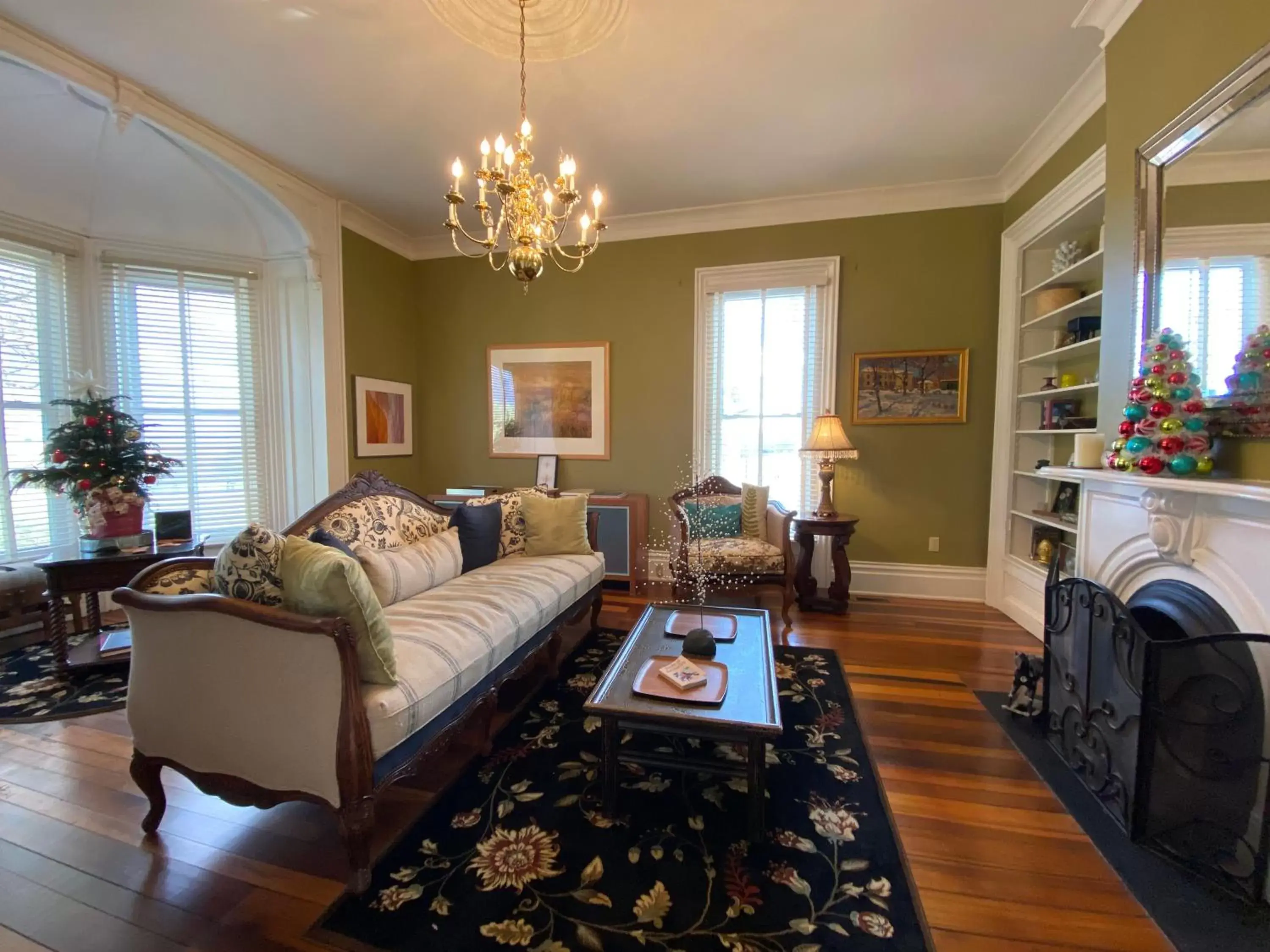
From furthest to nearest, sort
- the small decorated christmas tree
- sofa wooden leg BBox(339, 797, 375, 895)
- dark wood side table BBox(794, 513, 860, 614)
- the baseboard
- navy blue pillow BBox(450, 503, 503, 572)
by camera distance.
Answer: the baseboard, dark wood side table BBox(794, 513, 860, 614), navy blue pillow BBox(450, 503, 503, 572), the small decorated christmas tree, sofa wooden leg BBox(339, 797, 375, 895)

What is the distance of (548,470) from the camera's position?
4.69m

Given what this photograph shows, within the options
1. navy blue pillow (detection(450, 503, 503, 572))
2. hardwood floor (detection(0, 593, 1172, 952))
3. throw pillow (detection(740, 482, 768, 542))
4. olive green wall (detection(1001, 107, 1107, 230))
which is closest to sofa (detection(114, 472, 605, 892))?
hardwood floor (detection(0, 593, 1172, 952))

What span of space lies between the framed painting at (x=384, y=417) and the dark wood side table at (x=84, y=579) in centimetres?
163

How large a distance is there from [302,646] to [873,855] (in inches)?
71.6

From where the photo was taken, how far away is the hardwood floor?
1.34 m

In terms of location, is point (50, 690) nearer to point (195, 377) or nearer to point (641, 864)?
point (195, 377)

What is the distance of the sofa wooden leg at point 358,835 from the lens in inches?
56.6

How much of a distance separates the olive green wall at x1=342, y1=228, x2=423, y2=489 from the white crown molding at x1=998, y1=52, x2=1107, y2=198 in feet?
15.8

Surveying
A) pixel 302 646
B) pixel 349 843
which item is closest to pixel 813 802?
pixel 349 843

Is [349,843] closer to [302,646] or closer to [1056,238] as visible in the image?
[302,646]

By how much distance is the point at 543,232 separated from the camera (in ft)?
7.54

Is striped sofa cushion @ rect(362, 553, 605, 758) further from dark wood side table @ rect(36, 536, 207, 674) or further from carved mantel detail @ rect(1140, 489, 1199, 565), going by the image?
carved mantel detail @ rect(1140, 489, 1199, 565)

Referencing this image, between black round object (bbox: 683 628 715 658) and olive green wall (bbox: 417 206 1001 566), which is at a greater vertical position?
olive green wall (bbox: 417 206 1001 566)

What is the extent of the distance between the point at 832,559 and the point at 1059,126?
2.92 meters
